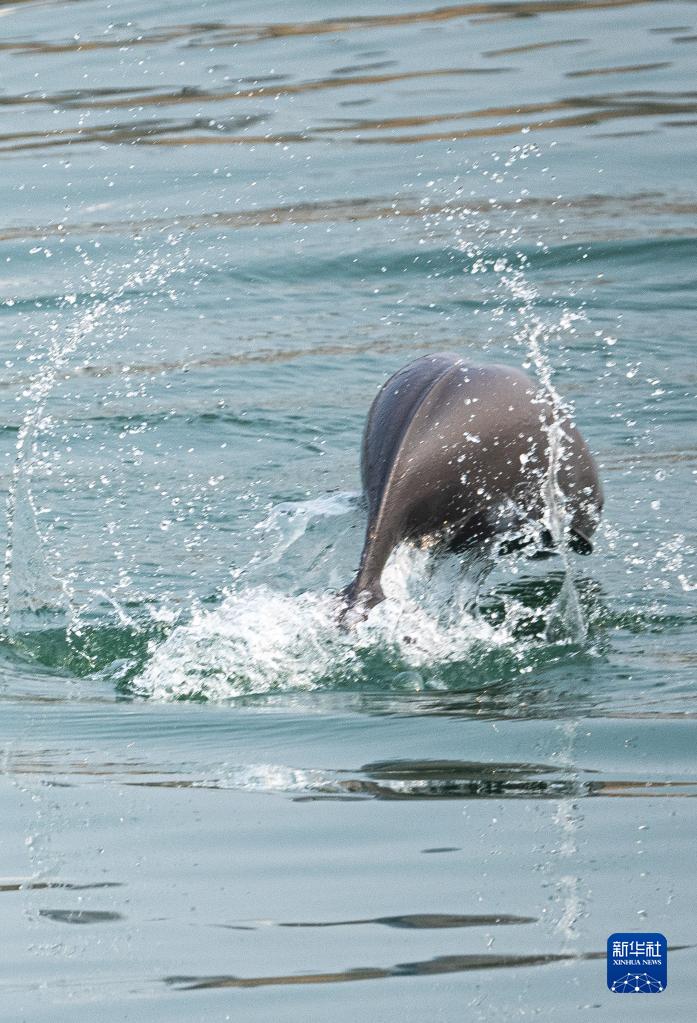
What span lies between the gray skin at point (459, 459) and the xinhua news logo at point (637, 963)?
218cm

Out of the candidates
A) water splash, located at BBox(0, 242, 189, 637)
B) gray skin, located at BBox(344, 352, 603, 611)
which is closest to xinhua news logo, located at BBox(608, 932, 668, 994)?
gray skin, located at BBox(344, 352, 603, 611)

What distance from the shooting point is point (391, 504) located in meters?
5.65

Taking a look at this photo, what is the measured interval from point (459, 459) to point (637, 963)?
249 cm

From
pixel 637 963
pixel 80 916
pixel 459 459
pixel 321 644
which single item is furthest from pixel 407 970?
pixel 459 459

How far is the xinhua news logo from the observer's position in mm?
3373

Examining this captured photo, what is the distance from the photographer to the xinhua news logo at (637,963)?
3.37 m

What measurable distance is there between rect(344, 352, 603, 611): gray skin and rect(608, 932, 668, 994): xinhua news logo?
2.18m

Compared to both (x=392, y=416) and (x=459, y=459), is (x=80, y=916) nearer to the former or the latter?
(x=459, y=459)

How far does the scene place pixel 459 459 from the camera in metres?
5.70

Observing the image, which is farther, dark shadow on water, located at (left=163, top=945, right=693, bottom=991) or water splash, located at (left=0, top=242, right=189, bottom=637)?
water splash, located at (left=0, top=242, right=189, bottom=637)

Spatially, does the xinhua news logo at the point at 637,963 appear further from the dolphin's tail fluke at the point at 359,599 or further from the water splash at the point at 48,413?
the water splash at the point at 48,413

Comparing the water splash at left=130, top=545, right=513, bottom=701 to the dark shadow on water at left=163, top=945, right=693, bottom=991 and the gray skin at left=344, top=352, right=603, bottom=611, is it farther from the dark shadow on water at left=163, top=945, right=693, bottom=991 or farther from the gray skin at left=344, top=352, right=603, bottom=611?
the dark shadow on water at left=163, top=945, right=693, bottom=991

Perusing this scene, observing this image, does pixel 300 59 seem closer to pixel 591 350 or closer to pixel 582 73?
pixel 582 73

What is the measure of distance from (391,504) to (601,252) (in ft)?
16.6
